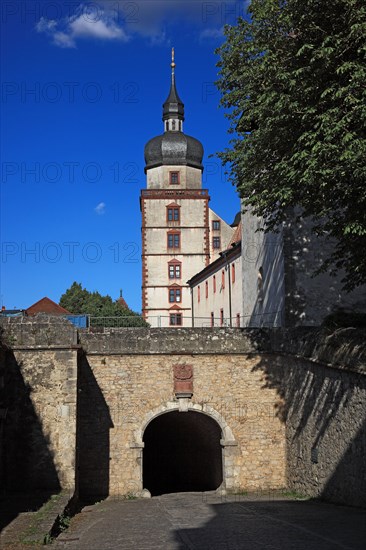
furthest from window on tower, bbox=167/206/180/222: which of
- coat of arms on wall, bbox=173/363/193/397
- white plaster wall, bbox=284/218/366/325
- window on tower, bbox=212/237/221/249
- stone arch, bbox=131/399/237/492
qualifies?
stone arch, bbox=131/399/237/492

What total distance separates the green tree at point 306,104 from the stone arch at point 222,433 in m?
6.64

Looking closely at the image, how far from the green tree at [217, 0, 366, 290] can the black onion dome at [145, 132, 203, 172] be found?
4976 cm

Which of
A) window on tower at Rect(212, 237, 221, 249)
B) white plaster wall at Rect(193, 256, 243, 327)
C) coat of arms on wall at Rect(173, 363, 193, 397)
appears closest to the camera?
coat of arms on wall at Rect(173, 363, 193, 397)

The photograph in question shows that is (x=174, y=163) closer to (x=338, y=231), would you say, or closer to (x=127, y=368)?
(x=127, y=368)

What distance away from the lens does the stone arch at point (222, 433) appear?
20047 millimetres

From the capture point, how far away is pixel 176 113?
68.5 metres

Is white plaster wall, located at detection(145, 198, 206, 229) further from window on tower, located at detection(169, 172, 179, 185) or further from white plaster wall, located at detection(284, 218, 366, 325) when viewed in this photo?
white plaster wall, located at detection(284, 218, 366, 325)

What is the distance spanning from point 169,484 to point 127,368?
31.6 feet

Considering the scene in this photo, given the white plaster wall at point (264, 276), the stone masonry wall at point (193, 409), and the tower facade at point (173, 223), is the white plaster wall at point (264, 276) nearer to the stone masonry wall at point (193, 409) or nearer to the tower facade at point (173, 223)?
the stone masonry wall at point (193, 409)

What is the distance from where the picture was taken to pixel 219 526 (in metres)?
13.0

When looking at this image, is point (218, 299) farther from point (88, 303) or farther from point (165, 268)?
point (88, 303)

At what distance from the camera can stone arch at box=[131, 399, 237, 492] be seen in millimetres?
20047

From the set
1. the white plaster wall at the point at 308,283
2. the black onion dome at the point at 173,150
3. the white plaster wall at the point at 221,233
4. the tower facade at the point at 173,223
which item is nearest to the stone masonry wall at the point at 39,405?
the white plaster wall at the point at 308,283

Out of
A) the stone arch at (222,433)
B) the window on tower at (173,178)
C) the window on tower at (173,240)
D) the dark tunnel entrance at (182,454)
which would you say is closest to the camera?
the stone arch at (222,433)
